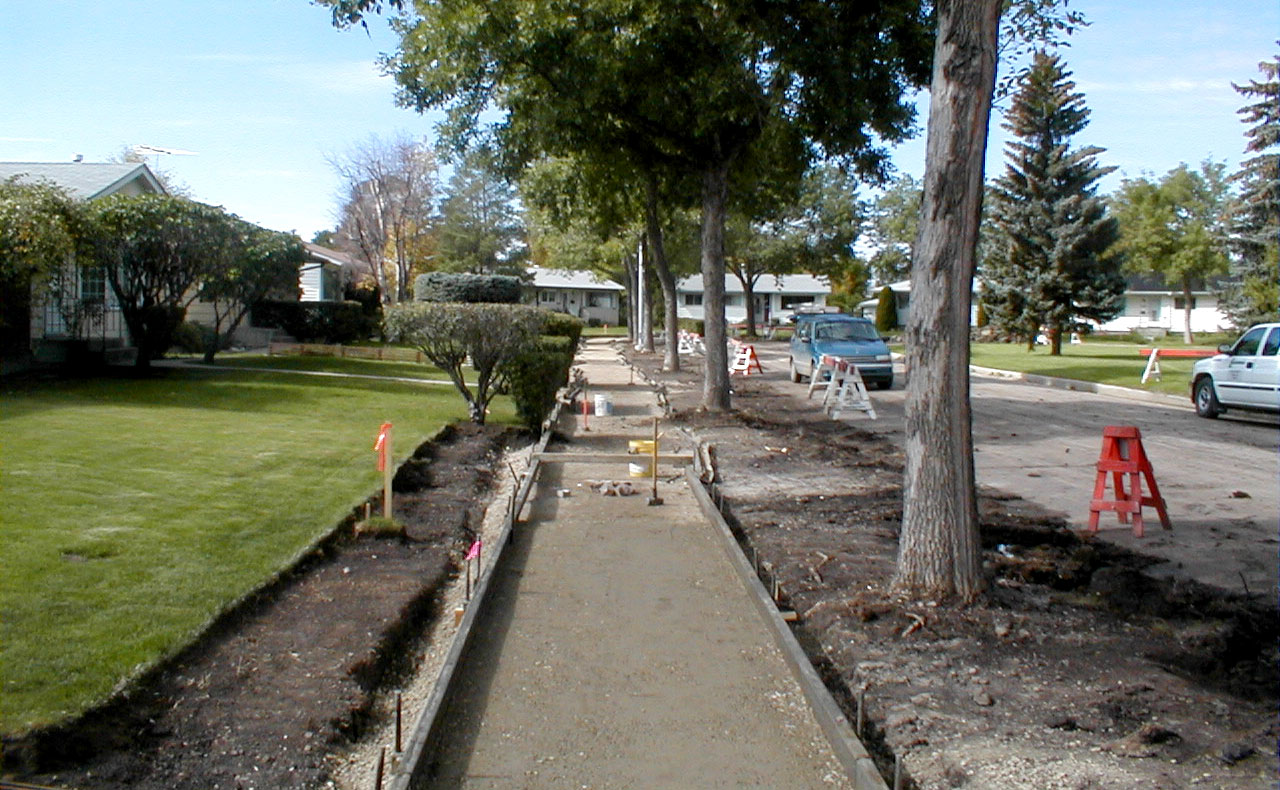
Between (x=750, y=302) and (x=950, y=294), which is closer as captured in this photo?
(x=950, y=294)

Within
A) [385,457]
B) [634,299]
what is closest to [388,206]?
[634,299]

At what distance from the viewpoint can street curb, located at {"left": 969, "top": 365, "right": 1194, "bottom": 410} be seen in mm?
24423

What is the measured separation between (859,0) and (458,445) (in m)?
8.50

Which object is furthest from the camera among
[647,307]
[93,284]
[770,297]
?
[770,297]

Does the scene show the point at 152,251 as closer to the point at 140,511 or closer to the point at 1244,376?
the point at 140,511

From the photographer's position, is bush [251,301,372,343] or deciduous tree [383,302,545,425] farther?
bush [251,301,372,343]

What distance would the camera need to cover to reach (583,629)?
7.21 meters

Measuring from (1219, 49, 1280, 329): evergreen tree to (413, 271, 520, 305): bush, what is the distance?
22906mm

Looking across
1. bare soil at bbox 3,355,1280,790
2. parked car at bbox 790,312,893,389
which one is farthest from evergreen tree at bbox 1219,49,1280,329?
bare soil at bbox 3,355,1280,790

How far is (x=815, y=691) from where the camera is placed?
5660 mm

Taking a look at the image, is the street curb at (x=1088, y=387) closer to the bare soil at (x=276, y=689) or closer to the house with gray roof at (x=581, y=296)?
the bare soil at (x=276, y=689)

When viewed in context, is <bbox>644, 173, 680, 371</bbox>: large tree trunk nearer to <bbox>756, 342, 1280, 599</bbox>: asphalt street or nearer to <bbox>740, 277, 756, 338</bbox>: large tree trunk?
<bbox>756, 342, 1280, 599</bbox>: asphalt street

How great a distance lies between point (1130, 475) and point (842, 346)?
16441 mm

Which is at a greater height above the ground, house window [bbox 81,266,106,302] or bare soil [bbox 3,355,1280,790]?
house window [bbox 81,266,106,302]
